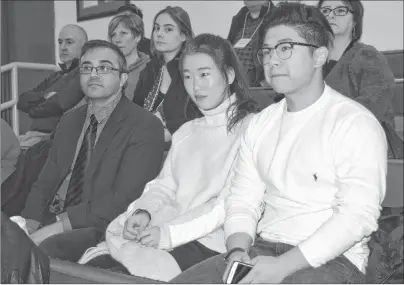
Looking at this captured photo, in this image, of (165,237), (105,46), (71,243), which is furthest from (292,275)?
(105,46)

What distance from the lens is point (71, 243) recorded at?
6.97 ft

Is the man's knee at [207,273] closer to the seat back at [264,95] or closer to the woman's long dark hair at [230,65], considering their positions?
the woman's long dark hair at [230,65]

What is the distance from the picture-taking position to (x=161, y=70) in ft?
10.2

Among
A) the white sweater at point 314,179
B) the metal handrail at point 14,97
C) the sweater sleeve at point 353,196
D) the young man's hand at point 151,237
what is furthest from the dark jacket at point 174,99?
the metal handrail at point 14,97

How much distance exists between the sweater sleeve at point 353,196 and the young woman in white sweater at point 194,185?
1.70ft

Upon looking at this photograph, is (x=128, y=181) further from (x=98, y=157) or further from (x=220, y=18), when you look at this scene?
(x=220, y=18)

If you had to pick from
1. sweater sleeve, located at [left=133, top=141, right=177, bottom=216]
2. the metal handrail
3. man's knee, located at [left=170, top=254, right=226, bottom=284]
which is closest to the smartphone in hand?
man's knee, located at [left=170, top=254, right=226, bottom=284]

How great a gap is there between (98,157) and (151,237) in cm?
61

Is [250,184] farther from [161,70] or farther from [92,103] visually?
[161,70]

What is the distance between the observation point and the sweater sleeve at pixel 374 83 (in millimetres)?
2328

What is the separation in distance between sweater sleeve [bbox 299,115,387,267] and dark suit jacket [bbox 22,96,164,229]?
3.31 ft

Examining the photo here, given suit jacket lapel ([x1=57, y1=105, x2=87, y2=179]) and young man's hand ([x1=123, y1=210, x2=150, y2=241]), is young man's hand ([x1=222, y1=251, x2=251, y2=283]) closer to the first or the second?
young man's hand ([x1=123, y1=210, x2=150, y2=241])

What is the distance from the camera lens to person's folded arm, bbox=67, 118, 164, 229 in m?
2.23

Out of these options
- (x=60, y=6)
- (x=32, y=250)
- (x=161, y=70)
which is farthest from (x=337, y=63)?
(x=60, y=6)
